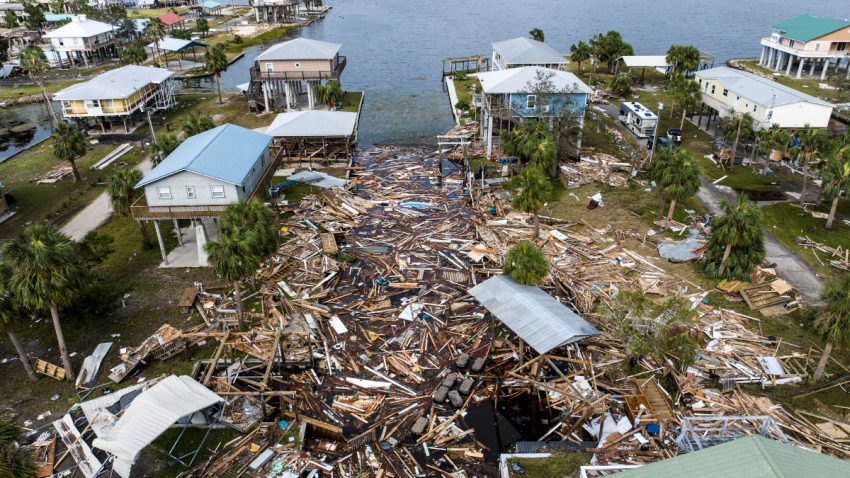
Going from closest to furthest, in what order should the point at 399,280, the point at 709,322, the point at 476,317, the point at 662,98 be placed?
the point at 709,322 → the point at 476,317 → the point at 399,280 → the point at 662,98

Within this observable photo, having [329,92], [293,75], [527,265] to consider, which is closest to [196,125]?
[329,92]

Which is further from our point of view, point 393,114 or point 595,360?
point 393,114

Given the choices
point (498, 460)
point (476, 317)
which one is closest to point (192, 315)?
point (476, 317)

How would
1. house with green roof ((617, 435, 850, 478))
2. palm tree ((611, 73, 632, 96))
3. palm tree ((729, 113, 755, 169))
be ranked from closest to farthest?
house with green roof ((617, 435, 850, 478)), palm tree ((729, 113, 755, 169)), palm tree ((611, 73, 632, 96))

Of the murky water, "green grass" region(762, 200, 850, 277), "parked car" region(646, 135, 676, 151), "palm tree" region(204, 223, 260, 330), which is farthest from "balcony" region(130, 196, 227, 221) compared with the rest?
"parked car" region(646, 135, 676, 151)

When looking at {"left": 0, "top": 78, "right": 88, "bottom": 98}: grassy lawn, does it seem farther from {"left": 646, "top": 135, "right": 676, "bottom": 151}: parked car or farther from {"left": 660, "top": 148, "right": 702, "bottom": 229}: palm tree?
{"left": 660, "top": 148, "right": 702, "bottom": 229}: palm tree

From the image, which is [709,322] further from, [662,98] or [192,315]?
[662,98]
